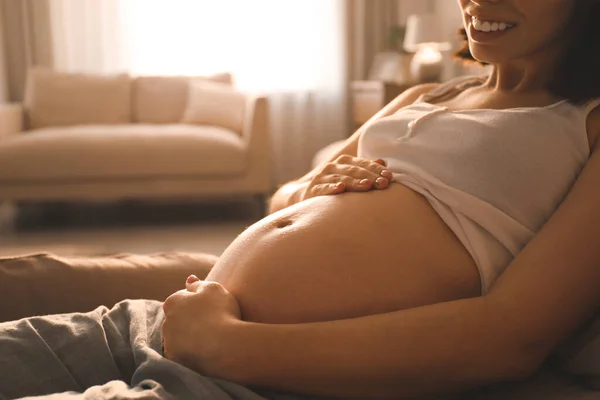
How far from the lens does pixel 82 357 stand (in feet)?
2.73

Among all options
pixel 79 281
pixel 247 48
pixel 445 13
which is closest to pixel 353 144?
pixel 79 281

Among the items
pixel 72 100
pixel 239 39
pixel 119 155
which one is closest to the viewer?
pixel 119 155

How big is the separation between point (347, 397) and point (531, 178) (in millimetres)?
375

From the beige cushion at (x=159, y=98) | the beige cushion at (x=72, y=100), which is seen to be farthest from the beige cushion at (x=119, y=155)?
the beige cushion at (x=159, y=98)

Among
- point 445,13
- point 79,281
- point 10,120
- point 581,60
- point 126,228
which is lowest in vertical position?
point 126,228

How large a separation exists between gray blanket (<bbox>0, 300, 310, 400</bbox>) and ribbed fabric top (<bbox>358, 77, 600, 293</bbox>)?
12.9 inches

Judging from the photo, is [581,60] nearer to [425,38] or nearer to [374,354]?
[374,354]

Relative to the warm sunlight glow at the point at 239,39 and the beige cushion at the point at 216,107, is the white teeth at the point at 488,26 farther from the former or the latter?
the warm sunlight glow at the point at 239,39

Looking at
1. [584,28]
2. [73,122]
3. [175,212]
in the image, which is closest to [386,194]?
[584,28]

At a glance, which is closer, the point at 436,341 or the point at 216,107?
the point at 436,341

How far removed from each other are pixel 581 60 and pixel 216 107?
364cm

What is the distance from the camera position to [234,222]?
3971mm

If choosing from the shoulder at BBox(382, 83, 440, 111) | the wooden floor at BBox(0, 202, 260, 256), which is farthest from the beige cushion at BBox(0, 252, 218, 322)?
the wooden floor at BBox(0, 202, 260, 256)

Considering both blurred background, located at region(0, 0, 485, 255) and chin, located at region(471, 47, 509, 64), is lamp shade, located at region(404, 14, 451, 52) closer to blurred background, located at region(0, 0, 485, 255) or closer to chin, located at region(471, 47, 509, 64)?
blurred background, located at region(0, 0, 485, 255)
